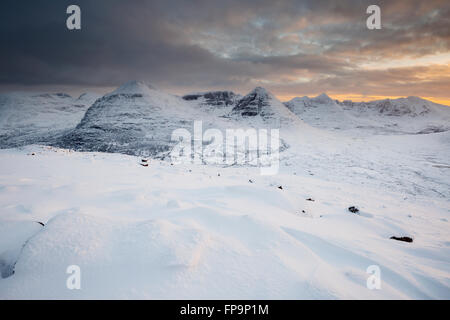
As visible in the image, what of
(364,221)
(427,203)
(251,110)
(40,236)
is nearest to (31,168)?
(40,236)

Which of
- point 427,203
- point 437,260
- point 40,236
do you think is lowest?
point 427,203

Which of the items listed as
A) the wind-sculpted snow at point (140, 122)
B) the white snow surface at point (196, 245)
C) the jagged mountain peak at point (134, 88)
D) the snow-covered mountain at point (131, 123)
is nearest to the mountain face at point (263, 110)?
the wind-sculpted snow at point (140, 122)

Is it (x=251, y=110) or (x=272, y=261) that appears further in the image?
(x=251, y=110)

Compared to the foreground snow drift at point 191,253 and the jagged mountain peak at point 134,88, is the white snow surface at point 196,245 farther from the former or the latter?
the jagged mountain peak at point 134,88

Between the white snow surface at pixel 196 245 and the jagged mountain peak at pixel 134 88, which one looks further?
the jagged mountain peak at pixel 134 88

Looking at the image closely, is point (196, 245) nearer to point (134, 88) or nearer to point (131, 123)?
point (131, 123)

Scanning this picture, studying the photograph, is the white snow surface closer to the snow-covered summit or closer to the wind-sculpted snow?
the wind-sculpted snow

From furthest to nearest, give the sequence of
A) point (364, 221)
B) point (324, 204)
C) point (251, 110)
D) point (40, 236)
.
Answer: point (251, 110)
point (324, 204)
point (364, 221)
point (40, 236)

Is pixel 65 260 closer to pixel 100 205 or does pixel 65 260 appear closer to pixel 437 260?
pixel 100 205

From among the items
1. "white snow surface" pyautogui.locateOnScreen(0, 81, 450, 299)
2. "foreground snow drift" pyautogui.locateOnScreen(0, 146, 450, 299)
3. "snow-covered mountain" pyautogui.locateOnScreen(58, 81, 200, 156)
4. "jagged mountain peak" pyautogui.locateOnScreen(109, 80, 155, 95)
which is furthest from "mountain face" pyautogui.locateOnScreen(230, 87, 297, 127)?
"foreground snow drift" pyautogui.locateOnScreen(0, 146, 450, 299)

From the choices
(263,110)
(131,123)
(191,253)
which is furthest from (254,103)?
(191,253)

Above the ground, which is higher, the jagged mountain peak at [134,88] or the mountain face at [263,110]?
the jagged mountain peak at [134,88]

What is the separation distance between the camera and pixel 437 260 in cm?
372
